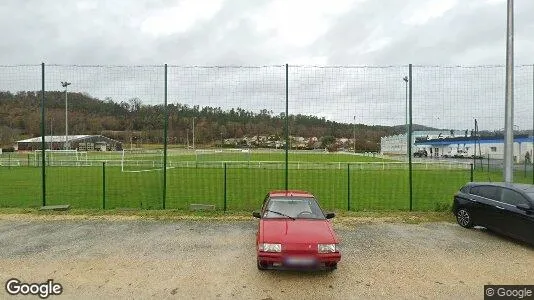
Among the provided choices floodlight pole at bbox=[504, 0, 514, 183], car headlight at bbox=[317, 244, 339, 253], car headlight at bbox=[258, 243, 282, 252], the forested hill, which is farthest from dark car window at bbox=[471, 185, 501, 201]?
car headlight at bbox=[258, 243, 282, 252]

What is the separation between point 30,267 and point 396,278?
20.5ft

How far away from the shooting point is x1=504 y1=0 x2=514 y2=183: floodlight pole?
10234 mm

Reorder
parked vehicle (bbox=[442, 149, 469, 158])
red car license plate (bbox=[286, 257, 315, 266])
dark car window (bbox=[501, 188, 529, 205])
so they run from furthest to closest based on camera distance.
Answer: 1. parked vehicle (bbox=[442, 149, 469, 158])
2. dark car window (bbox=[501, 188, 529, 205])
3. red car license plate (bbox=[286, 257, 315, 266])

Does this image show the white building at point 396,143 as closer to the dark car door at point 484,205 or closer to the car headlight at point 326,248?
the dark car door at point 484,205

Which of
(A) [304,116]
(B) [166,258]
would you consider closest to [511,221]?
(A) [304,116]

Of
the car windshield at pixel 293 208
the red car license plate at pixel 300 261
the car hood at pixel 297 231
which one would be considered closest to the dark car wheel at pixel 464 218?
the car windshield at pixel 293 208

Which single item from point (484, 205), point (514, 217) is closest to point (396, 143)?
point (484, 205)

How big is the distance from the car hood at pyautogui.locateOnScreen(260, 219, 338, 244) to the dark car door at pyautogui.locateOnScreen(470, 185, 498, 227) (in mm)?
4518

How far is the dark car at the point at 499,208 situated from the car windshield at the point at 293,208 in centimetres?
436

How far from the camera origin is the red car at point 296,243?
581cm

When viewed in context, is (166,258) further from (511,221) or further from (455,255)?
(511,221)

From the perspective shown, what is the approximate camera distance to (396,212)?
457 inches

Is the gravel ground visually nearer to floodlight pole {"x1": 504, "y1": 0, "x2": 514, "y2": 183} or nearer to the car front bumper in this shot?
the car front bumper

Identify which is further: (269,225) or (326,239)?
(269,225)
